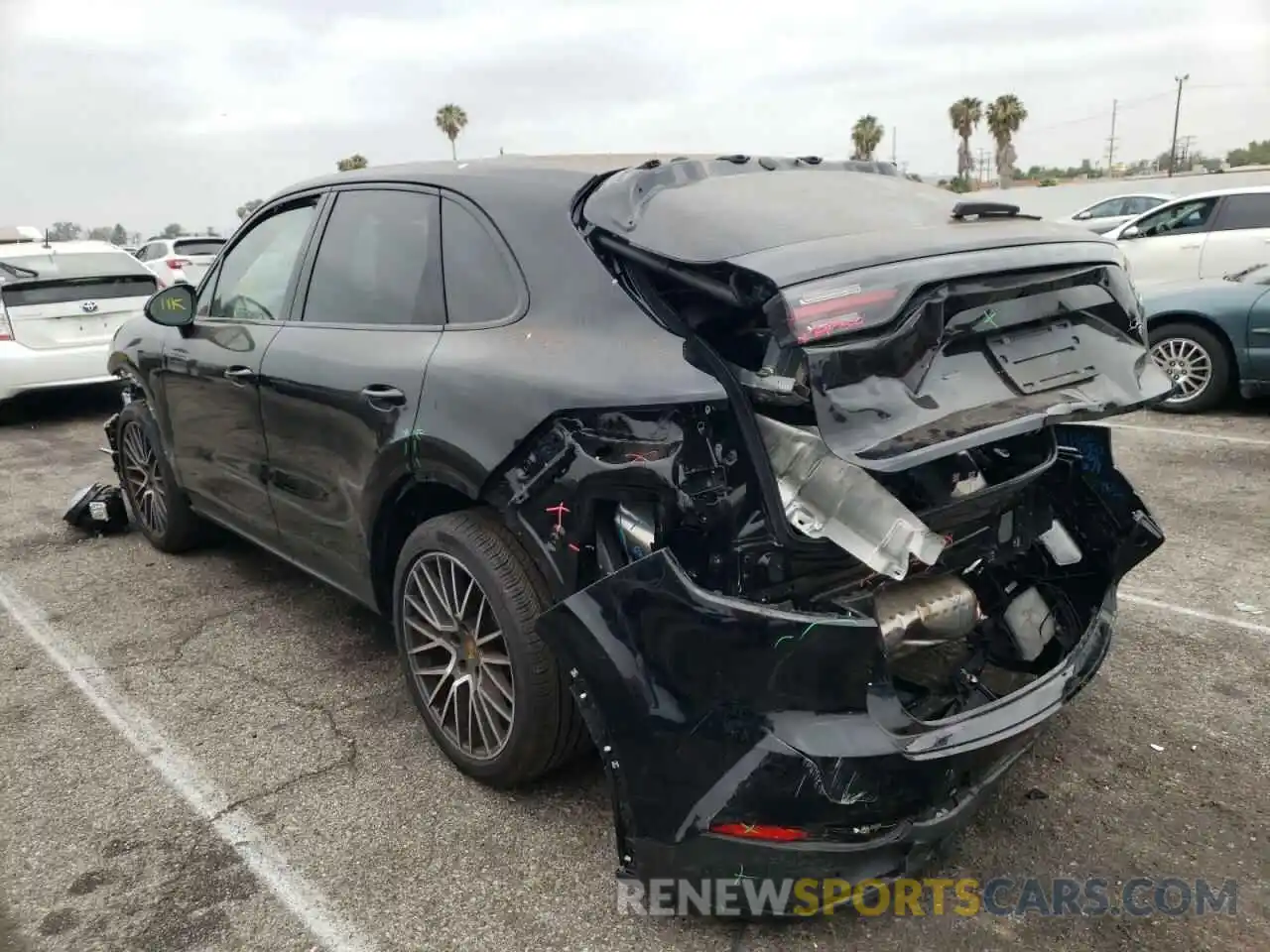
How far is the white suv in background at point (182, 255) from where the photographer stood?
17.7 metres

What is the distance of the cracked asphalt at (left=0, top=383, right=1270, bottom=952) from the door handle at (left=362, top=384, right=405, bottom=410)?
1.12 metres

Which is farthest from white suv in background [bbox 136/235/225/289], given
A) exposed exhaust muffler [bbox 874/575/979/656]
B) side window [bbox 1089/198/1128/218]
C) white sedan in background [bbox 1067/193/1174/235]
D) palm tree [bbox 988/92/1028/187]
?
palm tree [bbox 988/92/1028/187]

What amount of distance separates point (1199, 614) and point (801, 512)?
268 centimetres

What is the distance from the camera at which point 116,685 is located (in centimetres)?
359

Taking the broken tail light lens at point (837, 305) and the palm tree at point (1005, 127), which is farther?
the palm tree at point (1005, 127)

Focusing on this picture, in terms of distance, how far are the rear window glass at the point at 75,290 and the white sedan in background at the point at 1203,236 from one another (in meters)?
9.77

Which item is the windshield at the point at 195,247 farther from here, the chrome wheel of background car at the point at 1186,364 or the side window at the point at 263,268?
the chrome wheel of background car at the point at 1186,364

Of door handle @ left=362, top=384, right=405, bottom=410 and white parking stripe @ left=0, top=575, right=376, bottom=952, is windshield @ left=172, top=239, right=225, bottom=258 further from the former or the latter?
door handle @ left=362, top=384, right=405, bottom=410

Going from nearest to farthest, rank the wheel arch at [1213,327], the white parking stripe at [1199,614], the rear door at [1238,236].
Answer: the white parking stripe at [1199,614]
the wheel arch at [1213,327]
the rear door at [1238,236]

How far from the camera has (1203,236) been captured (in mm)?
10281

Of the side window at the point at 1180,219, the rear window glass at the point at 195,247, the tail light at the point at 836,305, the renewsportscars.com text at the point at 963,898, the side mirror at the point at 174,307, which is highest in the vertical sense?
the tail light at the point at 836,305

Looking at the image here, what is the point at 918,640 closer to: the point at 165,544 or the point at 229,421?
the point at 229,421

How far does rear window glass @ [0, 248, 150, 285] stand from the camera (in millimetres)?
8500

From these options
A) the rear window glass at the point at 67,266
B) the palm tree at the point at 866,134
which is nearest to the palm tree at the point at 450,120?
the palm tree at the point at 866,134
